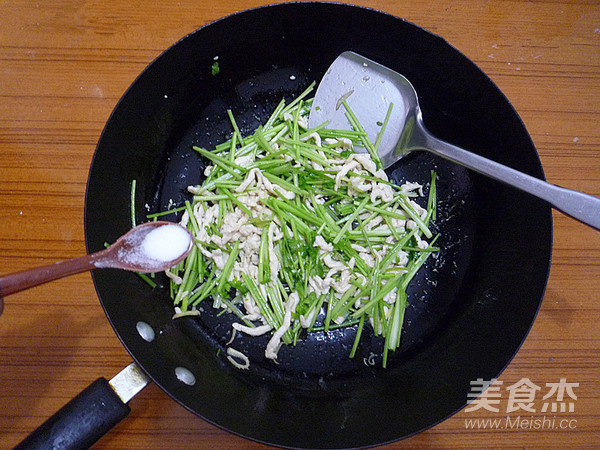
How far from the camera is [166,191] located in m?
1.29

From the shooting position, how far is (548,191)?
941mm

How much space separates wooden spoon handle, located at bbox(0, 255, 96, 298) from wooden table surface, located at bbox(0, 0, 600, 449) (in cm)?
47

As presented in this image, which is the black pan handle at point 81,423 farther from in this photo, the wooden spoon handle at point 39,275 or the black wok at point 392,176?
the wooden spoon handle at point 39,275

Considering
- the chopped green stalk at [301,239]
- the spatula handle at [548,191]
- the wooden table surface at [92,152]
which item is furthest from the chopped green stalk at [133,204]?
the spatula handle at [548,191]

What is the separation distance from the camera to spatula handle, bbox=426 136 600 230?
897 millimetres

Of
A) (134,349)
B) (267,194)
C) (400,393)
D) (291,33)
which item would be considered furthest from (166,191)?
(400,393)

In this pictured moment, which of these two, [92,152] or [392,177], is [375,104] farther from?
[92,152]

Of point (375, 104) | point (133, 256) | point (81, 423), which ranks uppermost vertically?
point (375, 104)

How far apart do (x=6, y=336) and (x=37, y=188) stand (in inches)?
18.0

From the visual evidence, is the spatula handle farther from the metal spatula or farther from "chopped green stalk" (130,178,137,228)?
"chopped green stalk" (130,178,137,228)

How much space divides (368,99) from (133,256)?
85cm

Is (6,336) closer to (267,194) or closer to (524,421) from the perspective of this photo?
(267,194)

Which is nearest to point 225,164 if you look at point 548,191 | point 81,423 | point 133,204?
point 133,204

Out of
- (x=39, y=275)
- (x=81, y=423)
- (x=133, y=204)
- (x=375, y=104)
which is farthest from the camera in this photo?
(x=375, y=104)
